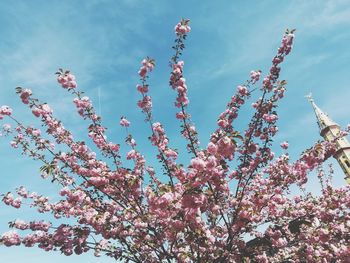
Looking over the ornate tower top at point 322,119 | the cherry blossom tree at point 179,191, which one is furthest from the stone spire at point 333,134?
the cherry blossom tree at point 179,191

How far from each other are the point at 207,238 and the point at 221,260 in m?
0.78

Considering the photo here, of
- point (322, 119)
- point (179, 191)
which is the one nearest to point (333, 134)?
point (322, 119)

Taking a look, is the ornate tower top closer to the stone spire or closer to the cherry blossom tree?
the stone spire

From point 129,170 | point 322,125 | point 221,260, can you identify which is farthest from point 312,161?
point 322,125

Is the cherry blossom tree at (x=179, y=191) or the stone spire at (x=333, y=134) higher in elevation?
the stone spire at (x=333, y=134)

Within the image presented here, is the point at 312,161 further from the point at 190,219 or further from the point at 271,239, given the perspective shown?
the point at 190,219

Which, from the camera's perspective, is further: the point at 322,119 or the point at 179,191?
the point at 322,119

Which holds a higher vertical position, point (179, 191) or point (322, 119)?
point (322, 119)

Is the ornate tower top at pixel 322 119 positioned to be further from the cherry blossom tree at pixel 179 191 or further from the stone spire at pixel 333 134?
the cherry blossom tree at pixel 179 191

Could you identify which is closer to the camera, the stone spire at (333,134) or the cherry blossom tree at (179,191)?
the cherry blossom tree at (179,191)

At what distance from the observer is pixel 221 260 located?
729cm

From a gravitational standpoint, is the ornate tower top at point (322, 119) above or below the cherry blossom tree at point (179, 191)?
above

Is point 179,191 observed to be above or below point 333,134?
below

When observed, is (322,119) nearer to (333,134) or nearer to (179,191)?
(333,134)
